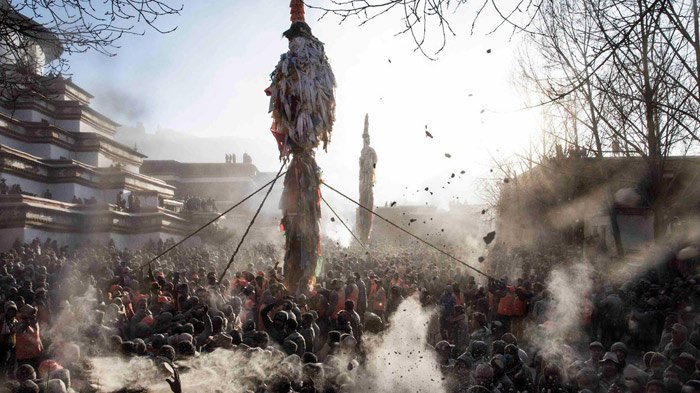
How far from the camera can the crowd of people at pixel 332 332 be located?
679cm

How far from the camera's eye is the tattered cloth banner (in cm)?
1012

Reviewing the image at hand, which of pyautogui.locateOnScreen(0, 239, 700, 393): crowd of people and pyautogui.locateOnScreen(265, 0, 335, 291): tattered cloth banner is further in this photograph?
pyautogui.locateOnScreen(265, 0, 335, 291): tattered cloth banner

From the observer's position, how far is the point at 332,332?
28.5 ft

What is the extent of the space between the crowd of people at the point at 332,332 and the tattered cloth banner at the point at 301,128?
75cm

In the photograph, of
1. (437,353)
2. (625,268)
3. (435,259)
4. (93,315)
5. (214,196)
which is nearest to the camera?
(437,353)

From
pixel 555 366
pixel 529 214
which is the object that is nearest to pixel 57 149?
pixel 529 214

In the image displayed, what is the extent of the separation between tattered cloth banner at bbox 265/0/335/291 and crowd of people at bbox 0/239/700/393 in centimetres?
75

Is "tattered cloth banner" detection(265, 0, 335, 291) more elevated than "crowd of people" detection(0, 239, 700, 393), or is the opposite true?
"tattered cloth banner" detection(265, 0, 335, 291)

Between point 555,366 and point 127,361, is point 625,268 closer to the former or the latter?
point 555,366

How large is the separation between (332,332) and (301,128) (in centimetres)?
374

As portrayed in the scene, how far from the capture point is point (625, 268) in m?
17.9

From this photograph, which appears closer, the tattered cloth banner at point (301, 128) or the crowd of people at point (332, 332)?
the crowd of people at point (332, 332)

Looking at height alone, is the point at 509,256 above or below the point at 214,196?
below

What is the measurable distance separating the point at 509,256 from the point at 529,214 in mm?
5466
